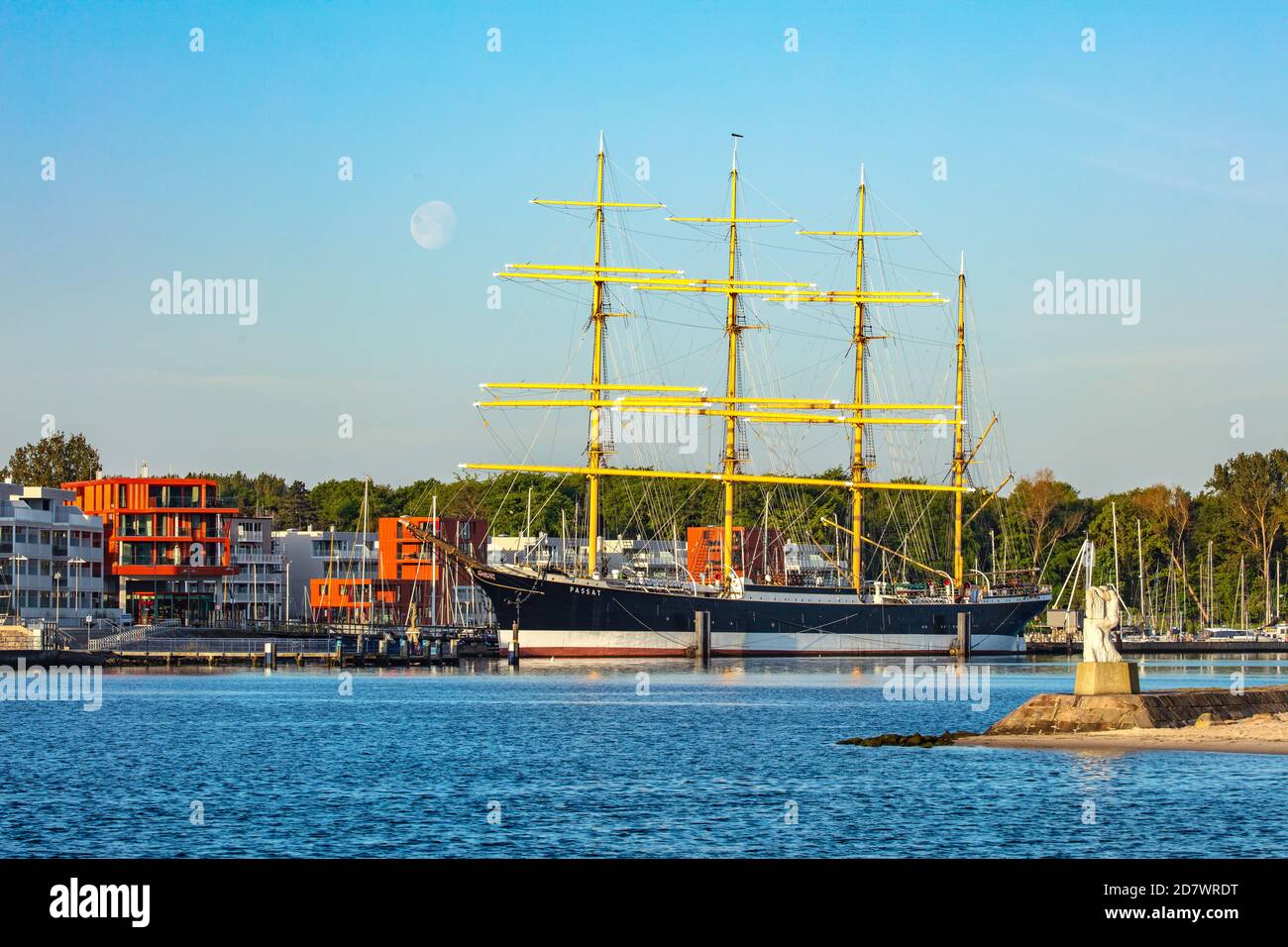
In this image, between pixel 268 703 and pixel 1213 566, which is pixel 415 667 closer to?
pixel 268 703

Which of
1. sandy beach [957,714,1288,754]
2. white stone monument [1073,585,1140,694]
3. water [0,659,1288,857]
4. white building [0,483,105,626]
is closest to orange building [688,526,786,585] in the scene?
white building [0,483,105,626]

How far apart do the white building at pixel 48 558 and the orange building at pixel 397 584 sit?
25368mm

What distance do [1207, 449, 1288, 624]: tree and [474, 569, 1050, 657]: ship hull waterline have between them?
49.4 metres

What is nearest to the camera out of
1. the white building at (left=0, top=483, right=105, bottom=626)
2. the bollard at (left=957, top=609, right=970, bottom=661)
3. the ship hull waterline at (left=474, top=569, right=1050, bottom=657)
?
the ship hull waterline at (left=474, top=569, right=1050, bottom=657)

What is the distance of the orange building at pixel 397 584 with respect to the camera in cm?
16188

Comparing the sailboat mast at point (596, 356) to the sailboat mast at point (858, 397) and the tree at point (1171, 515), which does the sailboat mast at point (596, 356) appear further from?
the tree at point (1171, 515)

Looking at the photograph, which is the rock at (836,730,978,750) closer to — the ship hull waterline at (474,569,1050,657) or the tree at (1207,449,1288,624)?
the ship hull waterline at (474,569,1050,657)

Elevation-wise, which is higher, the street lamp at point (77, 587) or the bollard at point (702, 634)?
the street lamp at point (77, 587)

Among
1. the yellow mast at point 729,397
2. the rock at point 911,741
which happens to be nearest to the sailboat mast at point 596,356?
the yellow mast at point 729,397

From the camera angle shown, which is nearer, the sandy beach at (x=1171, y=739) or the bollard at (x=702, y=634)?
the sandy beach at (x=1171, y=739)

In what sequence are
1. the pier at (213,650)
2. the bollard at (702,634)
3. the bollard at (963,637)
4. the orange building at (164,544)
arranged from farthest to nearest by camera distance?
the orange building at (164,544) → the bollard at (963,637) → the bollard at (702,634) → the pier at (213,650)

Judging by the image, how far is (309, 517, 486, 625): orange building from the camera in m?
162

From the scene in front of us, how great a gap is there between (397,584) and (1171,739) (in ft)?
400
